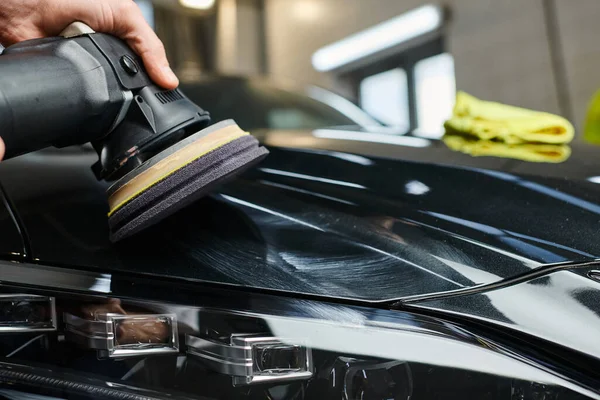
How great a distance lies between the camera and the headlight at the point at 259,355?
479 millimetres

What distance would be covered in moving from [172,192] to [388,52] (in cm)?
433

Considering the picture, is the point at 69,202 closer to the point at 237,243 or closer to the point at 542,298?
the point at 237,243

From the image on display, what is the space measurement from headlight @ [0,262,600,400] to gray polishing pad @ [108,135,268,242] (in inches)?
3.0

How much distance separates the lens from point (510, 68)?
382cm

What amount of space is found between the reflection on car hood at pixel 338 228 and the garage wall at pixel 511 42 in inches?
121

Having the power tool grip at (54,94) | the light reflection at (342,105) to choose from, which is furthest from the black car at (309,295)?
the light reflection at (342,105)

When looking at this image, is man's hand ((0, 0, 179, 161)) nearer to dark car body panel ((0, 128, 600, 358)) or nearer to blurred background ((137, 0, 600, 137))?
dark car body panel ((0, 128, 600, 358))

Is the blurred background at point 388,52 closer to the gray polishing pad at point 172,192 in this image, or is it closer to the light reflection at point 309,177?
the light reflection at point 309,177

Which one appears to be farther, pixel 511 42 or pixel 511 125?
pixel 511 42

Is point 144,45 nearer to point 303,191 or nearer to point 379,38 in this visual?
point 303,191

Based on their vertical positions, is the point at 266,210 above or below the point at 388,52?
below

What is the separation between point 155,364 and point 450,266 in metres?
0.26

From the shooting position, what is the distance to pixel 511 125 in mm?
1061

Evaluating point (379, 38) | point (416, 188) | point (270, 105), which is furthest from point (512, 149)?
point (379, 38)
